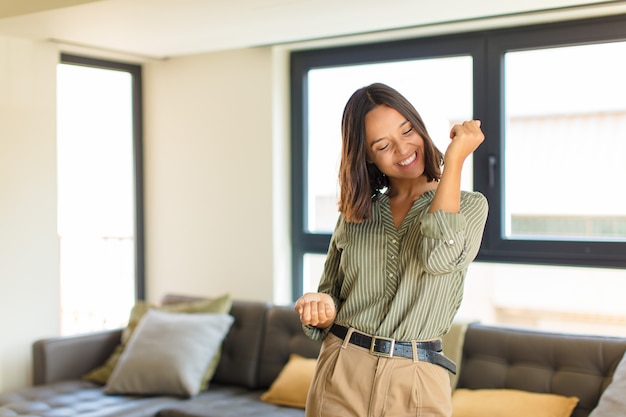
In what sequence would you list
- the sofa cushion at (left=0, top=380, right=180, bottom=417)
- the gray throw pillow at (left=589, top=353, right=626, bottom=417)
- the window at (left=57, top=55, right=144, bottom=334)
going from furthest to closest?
the window at (left=57, top=55, right=144, bottom=334) → the sofa cushion at (left=0, top=380, right=180, bottom=417) → the gray throw pillow at (left=589, top=353, right=626, bottom=417)

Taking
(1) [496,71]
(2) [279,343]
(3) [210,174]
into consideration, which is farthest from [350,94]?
(2) [279,343]

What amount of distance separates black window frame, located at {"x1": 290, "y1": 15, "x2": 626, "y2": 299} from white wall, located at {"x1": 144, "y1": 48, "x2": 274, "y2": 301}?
405 millimetres

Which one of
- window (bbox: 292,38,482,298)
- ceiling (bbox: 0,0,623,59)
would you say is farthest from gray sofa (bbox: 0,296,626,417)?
ceiling (bbox: 0,0,623,59)

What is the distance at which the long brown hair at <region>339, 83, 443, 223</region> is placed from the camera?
5.44ft

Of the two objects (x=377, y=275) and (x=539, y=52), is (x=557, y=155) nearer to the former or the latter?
(x=539, y=52)

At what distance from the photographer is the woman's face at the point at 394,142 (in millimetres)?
1646

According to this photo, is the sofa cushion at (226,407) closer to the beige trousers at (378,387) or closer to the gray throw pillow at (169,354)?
the gray throw pillow at (169,354)

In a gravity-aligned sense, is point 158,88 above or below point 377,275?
above

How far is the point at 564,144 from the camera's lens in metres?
3.58

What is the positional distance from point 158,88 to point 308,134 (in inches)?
40.6

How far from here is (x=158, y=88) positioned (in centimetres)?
455

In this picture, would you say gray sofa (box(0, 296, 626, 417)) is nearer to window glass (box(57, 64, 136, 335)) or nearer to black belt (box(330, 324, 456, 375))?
window glass (box(57, 64, 136, 335))

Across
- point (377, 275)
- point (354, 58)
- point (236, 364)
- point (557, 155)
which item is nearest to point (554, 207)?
point (557, 155)

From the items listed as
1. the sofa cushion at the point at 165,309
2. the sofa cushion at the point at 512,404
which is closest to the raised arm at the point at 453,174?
→ the sofa cushion at the point at 512,404
